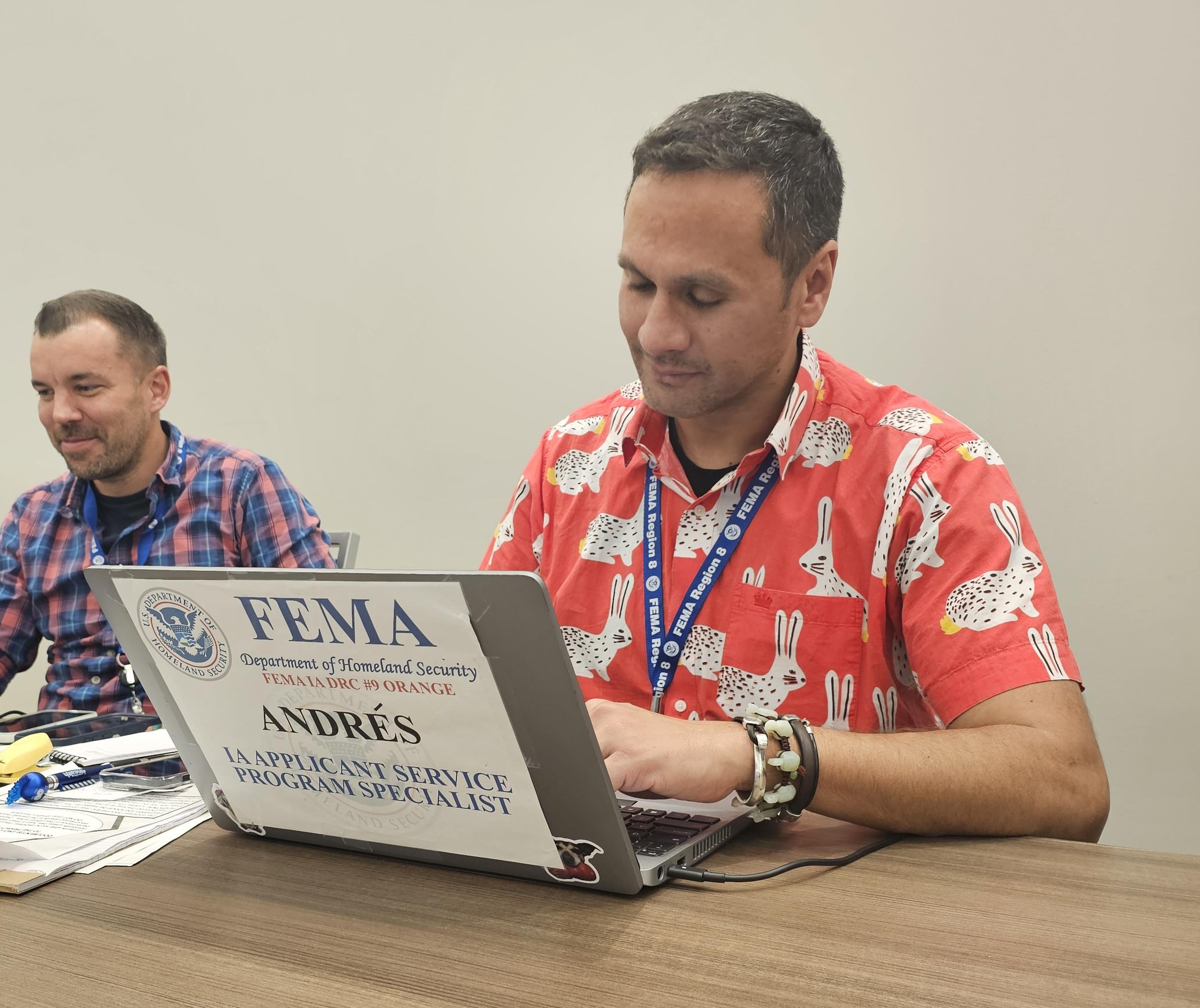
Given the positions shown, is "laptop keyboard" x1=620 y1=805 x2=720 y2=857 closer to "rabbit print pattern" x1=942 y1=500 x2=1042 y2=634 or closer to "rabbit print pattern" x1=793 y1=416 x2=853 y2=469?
"rabbit print pattern" x1=942 y1=500 x2=1042 y2=634

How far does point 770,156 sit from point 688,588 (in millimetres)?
541

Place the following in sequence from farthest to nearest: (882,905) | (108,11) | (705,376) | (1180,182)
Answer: (108,11)
(1180,182)
(705,376)
(882,905)

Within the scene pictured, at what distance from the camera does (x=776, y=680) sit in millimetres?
1249

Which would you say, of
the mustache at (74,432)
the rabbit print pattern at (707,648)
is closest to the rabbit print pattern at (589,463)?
the rabbit print pattern at (707,648)

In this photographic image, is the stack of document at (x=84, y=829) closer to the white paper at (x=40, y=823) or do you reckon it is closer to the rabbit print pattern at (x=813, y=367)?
the white paper at (x=40, y=823)

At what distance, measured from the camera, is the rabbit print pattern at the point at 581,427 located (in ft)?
4.96

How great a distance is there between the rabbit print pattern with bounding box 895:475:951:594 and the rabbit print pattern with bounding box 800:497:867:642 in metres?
0.06

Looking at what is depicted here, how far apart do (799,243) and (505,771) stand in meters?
0.81

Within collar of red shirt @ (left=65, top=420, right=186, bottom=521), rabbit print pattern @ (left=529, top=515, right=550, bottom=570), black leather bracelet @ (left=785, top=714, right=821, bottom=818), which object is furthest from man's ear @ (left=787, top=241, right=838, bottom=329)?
collar of red shirt @ (left=65, top=420, right=186, bottom=521)

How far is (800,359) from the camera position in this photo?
1.37 meters

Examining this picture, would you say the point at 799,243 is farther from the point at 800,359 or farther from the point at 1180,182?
the point at 1180,182

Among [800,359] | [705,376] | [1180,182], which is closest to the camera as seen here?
[705,376]

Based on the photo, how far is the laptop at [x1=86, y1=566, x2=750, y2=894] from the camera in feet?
2.27

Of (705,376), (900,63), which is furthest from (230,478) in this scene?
(900,63)
